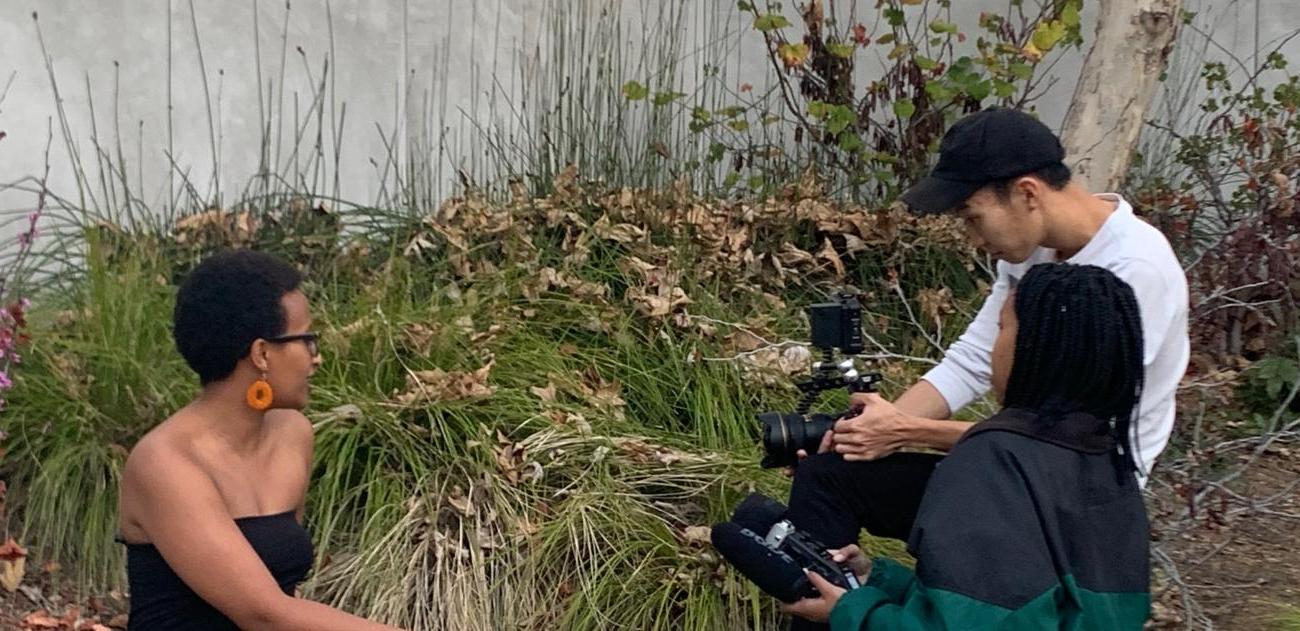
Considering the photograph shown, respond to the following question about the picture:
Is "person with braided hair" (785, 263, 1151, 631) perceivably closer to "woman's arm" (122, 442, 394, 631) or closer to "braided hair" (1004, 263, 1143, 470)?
"braided hair" (1004, 263, 1143, 470)

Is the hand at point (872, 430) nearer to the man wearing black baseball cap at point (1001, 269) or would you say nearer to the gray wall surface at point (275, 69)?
the man wearing black baseball cap at point (1001, 269)

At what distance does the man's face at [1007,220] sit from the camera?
2.77 metres

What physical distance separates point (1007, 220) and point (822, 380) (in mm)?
556

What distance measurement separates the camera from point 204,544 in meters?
2.39

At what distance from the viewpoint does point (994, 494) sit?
2.23 metres

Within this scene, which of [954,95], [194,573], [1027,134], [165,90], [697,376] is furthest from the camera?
[954,95]

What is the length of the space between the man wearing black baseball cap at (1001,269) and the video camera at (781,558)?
9.5 inches

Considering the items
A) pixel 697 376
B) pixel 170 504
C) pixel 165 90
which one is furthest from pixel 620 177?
pixel 170 504

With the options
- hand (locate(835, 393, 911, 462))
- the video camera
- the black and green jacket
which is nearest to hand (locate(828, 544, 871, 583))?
the video camera

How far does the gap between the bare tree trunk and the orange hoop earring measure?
3148mm

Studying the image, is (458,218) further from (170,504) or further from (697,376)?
(170,504)

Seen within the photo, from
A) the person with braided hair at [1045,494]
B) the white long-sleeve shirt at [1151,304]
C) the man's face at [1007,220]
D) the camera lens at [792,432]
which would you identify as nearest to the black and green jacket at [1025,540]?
the person with braided hair at [1045,494]

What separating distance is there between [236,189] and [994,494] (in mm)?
4286

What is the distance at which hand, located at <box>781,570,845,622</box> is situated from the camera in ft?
8.31
